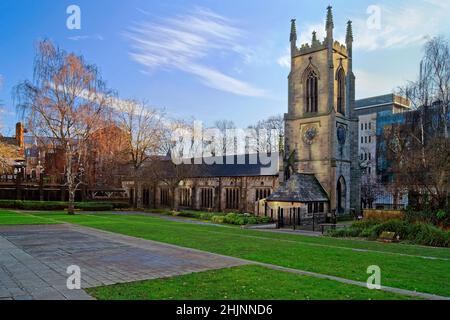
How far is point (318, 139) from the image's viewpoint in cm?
3628

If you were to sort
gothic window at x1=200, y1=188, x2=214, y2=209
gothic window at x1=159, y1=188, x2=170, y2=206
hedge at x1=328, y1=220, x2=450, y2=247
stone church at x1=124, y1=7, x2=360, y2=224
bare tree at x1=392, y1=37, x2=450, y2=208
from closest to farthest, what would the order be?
1. hedge at x1=328, y1=220, x2=450, y2=247
2. bare tree at x1=392, y1=37, x2=450, y2=208
3. stone church at x1=124, y1=7, x2=360, y2=224
4. gothic window at x1=200, y1=188, x2=214, y2=209
5. gothic window at x1=159, y1=188, x2=170, y2=206

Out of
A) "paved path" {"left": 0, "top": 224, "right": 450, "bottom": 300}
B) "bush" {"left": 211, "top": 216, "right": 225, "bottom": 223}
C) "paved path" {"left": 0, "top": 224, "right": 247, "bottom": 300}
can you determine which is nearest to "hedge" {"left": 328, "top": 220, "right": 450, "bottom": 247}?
"paved path" {"left": 0, "top": 224, "right": 450, "bottom": 300}

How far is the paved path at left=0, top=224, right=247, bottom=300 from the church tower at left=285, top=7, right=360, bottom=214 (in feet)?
82.1

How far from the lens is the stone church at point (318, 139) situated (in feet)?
112

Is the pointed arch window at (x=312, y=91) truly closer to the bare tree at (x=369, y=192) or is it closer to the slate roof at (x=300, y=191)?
the slate roof at (x=300, y=191)

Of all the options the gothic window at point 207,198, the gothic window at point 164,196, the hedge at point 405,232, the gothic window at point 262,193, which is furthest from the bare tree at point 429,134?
the gothic window at point 164,196

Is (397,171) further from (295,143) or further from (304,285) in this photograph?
(304,285)

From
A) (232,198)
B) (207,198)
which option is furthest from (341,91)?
(207,198)

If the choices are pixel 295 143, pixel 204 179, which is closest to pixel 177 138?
pixel 204 179

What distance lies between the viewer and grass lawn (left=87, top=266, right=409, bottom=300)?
6742mm

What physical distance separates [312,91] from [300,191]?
470 inches

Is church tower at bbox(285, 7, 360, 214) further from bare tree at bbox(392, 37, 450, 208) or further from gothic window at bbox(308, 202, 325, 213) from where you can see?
bare tree at bbox(392, 37, 450, 208)

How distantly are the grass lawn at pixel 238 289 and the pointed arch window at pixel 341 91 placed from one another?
3266 centimetres

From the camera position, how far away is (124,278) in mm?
8289
